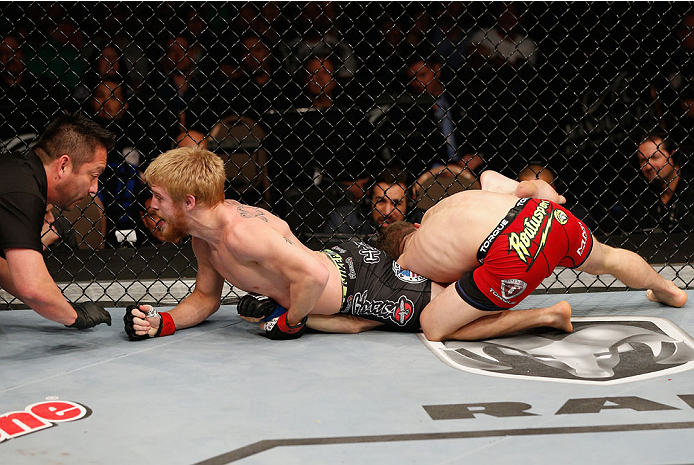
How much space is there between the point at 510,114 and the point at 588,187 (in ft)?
1.82

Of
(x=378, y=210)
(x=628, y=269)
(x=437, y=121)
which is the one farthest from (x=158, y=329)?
(x=437, y=121)

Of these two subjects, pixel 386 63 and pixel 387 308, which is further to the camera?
pixel 386 63

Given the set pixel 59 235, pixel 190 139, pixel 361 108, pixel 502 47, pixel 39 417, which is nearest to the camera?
pixel 39 417

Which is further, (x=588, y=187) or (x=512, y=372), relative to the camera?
(x=588, y=187)

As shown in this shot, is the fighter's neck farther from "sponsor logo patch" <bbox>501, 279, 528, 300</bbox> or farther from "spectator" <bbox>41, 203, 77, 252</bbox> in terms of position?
"spectator" <bbox>41, 203, 77, 252</bbox>

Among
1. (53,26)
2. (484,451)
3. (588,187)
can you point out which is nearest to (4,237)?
(484,451)

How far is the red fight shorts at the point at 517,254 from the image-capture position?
2201 mm

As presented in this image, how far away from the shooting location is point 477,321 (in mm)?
2340

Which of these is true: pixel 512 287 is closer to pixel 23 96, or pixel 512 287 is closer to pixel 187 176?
pixel 187 176

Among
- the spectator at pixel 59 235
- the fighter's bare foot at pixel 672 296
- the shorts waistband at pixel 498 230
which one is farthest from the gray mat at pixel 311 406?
the spectator at pixel 59 235

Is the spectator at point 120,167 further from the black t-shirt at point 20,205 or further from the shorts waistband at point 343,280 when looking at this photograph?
the shorts waistband at point 343,280

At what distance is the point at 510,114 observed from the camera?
3.87 metres

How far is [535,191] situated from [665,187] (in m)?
1.63

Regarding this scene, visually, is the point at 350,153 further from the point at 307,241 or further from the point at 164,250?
the point at 164,250
